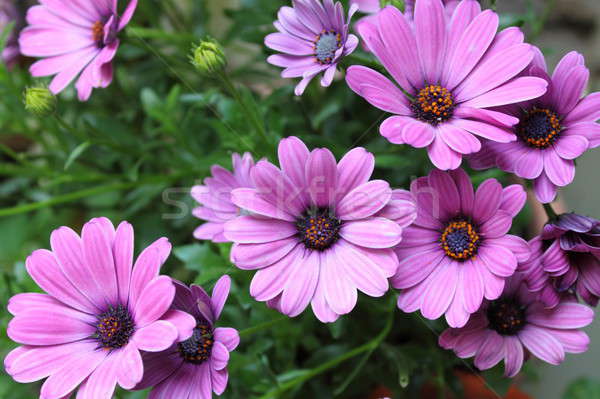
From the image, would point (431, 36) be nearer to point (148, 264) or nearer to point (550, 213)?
point (550, 213)

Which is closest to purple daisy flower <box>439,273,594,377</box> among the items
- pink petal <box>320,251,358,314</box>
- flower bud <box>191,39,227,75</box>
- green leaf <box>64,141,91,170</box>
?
pink petal <box>320,251,358,314</box>

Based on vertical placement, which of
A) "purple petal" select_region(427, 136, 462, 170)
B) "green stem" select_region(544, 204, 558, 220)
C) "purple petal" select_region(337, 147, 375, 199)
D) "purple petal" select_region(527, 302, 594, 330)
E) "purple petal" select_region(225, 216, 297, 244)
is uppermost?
"purple petal" select_region(427, 136, 462, 170)

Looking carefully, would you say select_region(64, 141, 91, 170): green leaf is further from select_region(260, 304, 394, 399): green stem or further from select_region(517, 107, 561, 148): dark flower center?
select_region(517, 107, 561, 148): dark flower center

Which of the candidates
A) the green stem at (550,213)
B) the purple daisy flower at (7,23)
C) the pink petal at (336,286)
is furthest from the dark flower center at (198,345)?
the purple daisy flower at (7,23)

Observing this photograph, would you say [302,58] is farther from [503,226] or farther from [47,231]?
[47,231]

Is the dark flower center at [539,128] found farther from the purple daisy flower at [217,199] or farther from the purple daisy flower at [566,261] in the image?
the purple daisy flower at [217,199]

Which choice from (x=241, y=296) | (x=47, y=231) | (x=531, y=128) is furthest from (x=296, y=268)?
(x=47, y=231)
